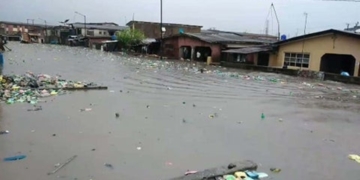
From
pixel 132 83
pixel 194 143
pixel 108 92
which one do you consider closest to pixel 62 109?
pixel 108 92

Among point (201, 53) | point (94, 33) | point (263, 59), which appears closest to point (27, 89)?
point (263, 59)

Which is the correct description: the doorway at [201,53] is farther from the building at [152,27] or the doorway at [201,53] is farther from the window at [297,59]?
the building at [152,27]

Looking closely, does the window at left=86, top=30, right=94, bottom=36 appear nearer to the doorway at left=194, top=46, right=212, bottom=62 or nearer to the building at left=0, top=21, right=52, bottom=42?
the building at left=0, top=21, right=52, bottom=42

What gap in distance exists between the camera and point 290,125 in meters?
8.22

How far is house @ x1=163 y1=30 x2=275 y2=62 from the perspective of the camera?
32875mm

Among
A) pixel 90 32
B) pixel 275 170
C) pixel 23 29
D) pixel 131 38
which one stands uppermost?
pixel 23 29

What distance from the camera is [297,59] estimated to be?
2489 centimetres

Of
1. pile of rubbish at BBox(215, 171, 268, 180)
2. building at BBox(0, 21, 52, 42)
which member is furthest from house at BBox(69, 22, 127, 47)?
pile of rubbish at BBox(215, 171, 268, 180)

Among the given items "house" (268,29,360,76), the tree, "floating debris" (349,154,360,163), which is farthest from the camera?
the tree

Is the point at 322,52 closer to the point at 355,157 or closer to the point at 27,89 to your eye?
the point at 355,157

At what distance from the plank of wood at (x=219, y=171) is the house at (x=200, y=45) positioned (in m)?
27.6

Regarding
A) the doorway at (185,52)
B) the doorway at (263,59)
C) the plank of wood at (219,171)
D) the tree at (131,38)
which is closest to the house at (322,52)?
the doorway at (263,59)

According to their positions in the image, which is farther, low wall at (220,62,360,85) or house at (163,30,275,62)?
house at (163,30,275,62)

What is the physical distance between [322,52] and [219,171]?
20827mm
